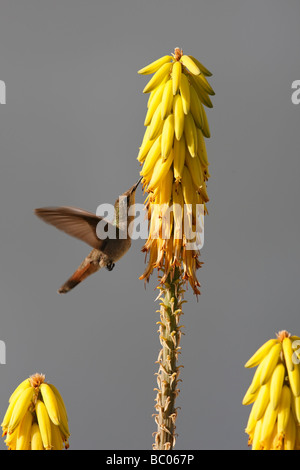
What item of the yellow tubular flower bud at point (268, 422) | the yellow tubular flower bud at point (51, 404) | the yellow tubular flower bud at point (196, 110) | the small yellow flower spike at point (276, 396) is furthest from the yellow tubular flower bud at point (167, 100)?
the yellow tubular flower bud at point (268, 422)

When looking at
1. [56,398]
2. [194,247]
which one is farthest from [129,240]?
[56,398]

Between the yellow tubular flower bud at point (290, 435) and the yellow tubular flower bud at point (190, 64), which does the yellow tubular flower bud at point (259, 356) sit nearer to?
the yellow tubular flower bud at point (290, 435)

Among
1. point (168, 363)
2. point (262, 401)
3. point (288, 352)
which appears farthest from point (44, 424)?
point (288, 352)

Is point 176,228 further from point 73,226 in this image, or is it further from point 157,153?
point 73,226

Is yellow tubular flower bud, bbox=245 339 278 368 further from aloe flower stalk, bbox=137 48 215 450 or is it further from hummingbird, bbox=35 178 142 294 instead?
hummingbird, bbox=35 178 142 294

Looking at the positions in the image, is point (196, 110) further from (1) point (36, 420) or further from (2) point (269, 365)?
(1) point (36, 420)

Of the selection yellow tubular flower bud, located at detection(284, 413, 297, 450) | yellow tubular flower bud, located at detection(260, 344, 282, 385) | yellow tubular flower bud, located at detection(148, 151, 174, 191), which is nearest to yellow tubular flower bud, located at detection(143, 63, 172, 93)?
yellow tubular flower bud, located at detection(148, 151, 174, 191)
